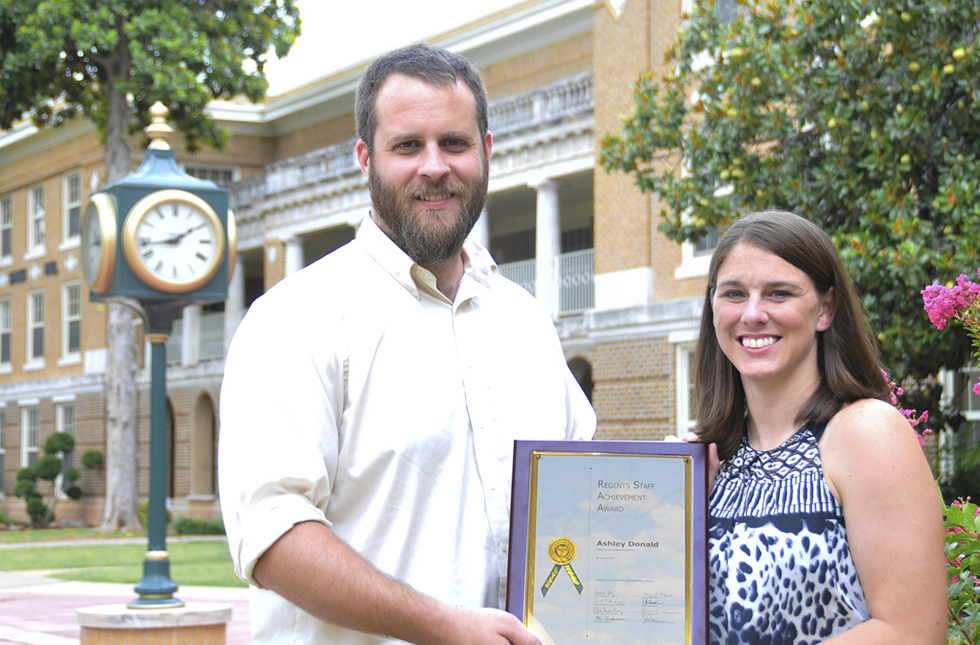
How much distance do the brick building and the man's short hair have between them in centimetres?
1399

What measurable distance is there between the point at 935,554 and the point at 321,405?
3.98 ft

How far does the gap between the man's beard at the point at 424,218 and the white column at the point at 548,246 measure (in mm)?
17535

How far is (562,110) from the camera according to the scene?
64.2 feet

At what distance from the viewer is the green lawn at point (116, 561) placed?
1541 cm

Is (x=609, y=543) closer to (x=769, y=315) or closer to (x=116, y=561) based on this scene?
(x=769, y=315)

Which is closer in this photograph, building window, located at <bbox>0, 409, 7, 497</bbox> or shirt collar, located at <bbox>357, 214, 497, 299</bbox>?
shirt collar, located at <bbox>357, 214, 497, 299</bbox>

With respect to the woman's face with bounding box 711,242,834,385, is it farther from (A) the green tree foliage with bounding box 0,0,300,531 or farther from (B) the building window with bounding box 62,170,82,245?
(B) the building window with bounding box 62,170,82,245

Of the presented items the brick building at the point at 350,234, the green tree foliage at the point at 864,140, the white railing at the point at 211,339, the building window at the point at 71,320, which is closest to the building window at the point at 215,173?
the brick building at the point at 350,234

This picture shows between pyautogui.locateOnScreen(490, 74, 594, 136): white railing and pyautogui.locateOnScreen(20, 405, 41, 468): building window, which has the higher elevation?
pyautogui.locateOnScreen(490, 74, 594, 136): white railing

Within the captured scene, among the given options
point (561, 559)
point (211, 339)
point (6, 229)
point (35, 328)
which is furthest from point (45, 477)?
point (561, 559)

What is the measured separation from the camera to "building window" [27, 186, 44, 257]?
32.5 meters

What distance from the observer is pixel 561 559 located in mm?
2271

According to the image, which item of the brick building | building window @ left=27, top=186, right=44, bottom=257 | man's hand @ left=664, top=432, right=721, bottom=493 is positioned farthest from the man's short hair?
building window @ left=27, top=186, right=44, bottom=257

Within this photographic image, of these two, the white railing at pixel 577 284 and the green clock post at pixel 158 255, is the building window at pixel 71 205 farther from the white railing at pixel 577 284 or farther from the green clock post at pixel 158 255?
the green clock post at pixel 158 255
